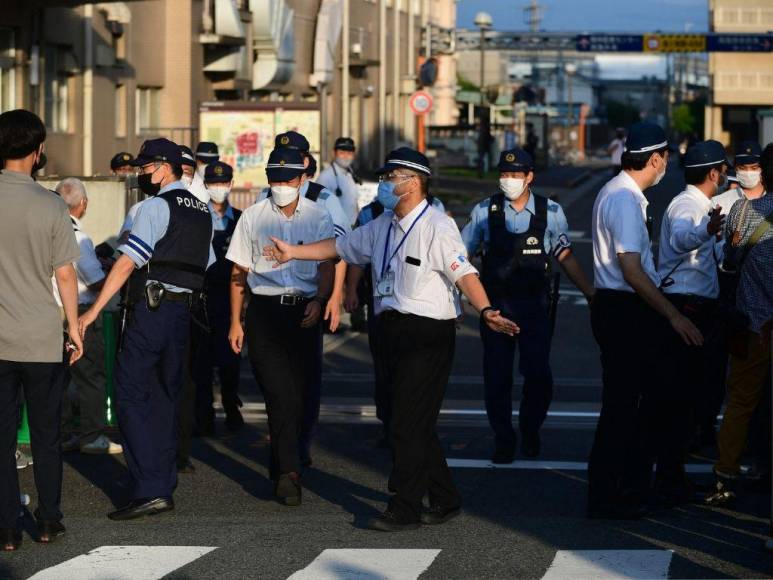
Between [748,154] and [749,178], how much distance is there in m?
0.18

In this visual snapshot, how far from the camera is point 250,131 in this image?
23688 millimetres

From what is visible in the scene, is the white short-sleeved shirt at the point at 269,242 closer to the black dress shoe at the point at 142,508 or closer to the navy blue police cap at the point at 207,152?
the black dress shoe at the point at 142,508

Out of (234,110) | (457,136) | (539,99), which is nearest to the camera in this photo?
(234,110)

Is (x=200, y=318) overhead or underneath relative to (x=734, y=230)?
underneath

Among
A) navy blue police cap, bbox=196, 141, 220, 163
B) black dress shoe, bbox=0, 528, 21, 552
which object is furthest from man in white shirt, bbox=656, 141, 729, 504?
navy blue police cap, bbox=196, 141, 220, 163

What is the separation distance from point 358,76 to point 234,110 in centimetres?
2646

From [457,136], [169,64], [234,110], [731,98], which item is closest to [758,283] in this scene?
[234,110]

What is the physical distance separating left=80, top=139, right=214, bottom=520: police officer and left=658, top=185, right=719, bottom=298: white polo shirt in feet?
8.44

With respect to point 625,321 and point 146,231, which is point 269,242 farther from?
point 625,321

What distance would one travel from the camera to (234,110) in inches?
938

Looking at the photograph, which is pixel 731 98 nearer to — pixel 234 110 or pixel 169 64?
pixel 169 64

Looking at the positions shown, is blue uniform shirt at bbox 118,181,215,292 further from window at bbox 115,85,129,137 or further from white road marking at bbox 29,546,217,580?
window at bbox 115,85,129,137

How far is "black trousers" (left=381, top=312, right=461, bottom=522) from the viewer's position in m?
8.02

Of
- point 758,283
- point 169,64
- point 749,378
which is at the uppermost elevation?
point 169,64
